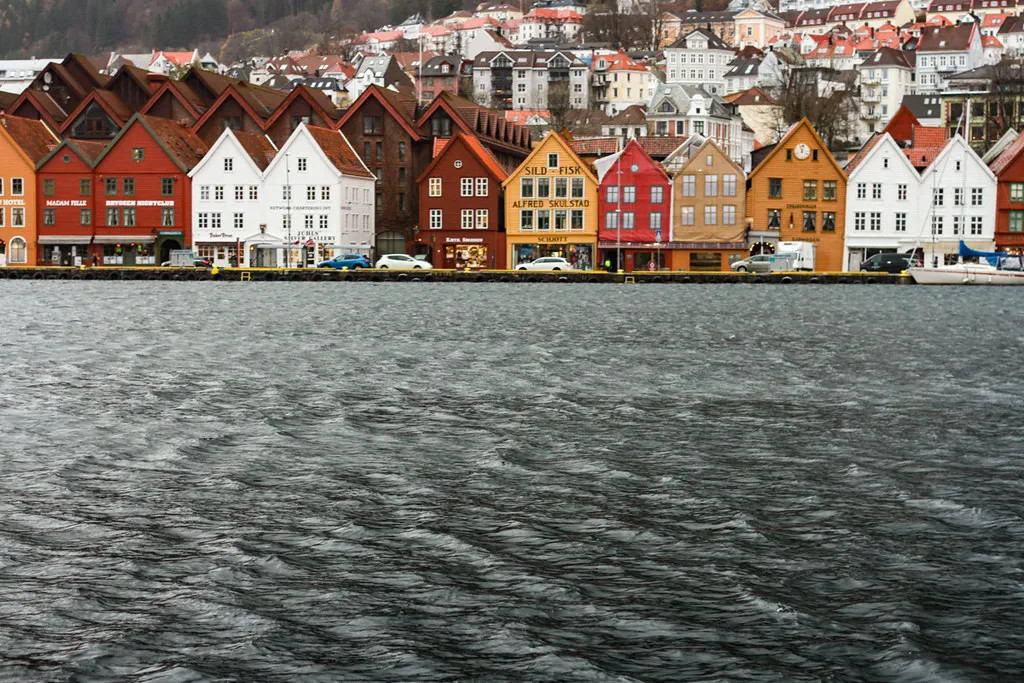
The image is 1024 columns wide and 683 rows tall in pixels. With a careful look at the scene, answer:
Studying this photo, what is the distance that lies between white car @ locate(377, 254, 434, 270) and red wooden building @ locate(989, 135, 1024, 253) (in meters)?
40.3

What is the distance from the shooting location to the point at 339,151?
10438 cm

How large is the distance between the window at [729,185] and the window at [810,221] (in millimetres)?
5470

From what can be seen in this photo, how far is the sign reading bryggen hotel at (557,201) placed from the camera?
333 ft

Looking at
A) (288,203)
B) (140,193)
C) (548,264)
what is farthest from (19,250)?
Answer: (548,264)

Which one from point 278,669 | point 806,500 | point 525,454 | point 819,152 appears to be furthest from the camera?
point 819,152

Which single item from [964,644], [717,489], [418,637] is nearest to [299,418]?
[717,489]

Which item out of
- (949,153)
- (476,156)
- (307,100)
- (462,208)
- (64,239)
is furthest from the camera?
(307,100)

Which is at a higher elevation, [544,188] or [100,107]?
[100,107]

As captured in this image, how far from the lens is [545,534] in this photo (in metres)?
15.1

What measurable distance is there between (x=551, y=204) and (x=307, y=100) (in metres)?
21.6

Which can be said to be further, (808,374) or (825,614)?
(808,374)

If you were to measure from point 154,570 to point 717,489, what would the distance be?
23.8 feet

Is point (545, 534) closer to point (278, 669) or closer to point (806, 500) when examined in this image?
point (806, 500)

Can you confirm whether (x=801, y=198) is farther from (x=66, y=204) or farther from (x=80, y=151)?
(x=66, y=204)
